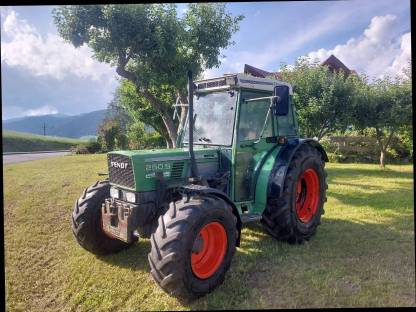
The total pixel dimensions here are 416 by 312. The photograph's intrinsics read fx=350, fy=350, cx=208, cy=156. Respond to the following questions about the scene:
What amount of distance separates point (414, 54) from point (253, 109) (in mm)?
1855

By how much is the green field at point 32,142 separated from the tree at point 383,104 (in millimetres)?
14025

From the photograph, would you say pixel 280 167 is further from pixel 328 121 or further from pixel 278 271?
pixel 328 121

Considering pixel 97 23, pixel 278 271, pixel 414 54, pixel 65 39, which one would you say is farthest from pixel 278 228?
pixel 65 39

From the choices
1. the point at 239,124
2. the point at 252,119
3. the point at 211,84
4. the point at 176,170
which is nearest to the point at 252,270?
the point at 176,170

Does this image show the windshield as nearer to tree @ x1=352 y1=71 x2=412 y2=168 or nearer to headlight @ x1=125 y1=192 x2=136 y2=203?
headlight @ x1=125 y1=192 x2=136 y2=203

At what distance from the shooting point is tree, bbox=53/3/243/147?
821 centimetres

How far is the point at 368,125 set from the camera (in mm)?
12070

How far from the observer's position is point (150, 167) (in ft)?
12.1

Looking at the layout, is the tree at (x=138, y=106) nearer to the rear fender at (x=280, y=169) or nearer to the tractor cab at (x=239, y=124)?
the tractor cab at (x=239, y=124)

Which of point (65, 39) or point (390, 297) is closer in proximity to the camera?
point (390, 297)

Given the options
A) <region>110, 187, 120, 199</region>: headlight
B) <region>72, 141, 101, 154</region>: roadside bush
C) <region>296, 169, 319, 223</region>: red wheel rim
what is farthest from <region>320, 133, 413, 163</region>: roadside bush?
<region>72, 141, 101, 154</region>: roadside bush

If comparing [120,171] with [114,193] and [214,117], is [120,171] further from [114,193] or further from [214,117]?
[214,117]

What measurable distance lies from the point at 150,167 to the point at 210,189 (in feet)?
2.30

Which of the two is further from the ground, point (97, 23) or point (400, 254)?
point (97, 23)
